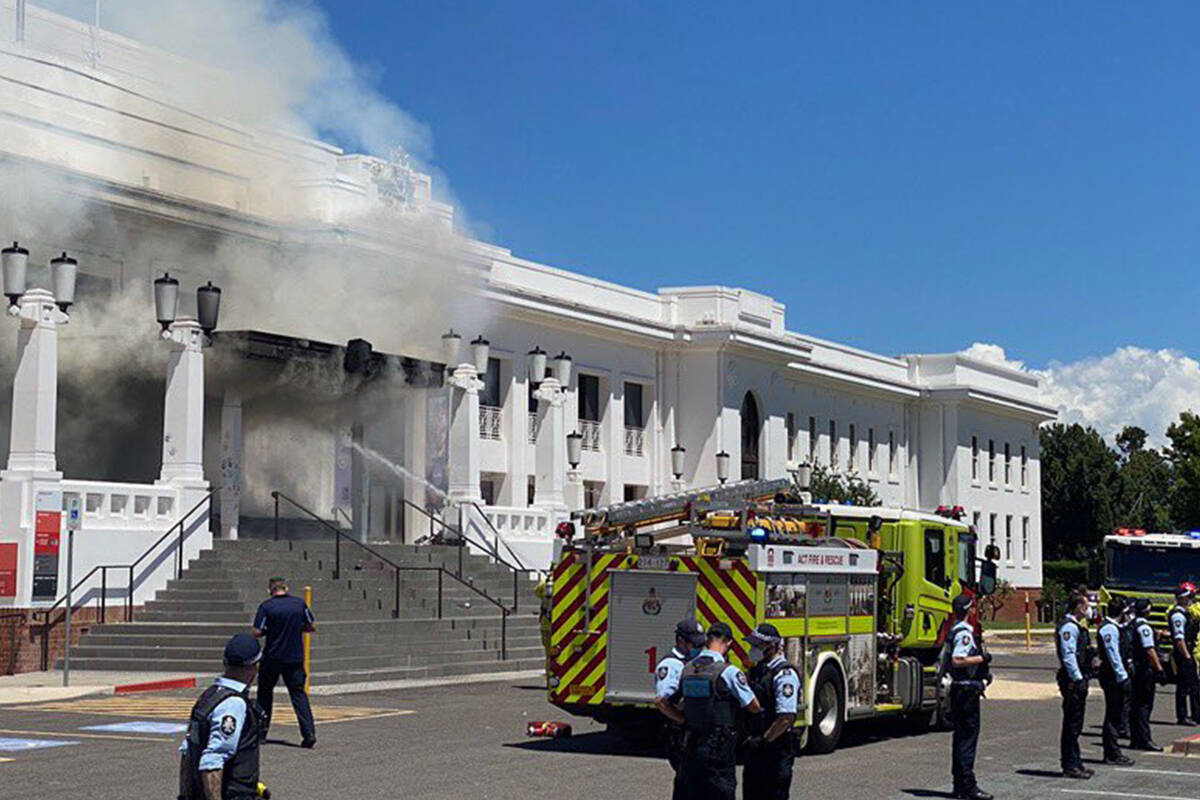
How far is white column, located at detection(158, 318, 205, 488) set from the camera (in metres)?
27.7

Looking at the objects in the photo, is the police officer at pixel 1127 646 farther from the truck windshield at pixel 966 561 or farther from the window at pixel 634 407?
the window at pixel 634 407

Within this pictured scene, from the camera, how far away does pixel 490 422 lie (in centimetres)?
4278

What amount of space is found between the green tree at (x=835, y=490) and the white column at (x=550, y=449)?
13.5 m

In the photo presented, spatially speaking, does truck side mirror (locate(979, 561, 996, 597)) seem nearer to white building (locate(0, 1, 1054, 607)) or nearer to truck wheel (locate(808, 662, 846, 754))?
truck wheel (locate(808, 662, 846, 754))

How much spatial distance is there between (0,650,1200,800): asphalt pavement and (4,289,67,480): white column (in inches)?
200

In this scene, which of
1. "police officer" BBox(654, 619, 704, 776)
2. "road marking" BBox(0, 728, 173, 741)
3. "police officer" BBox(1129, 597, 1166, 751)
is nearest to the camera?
"police officer" BBox(654, 619, 704, 776)

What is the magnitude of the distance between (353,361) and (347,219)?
12.1 feet

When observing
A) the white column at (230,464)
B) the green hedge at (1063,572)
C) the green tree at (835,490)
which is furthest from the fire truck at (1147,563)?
the green hedge at (1063,572)

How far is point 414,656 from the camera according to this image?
1041 inches

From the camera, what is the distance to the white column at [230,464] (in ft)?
99.3

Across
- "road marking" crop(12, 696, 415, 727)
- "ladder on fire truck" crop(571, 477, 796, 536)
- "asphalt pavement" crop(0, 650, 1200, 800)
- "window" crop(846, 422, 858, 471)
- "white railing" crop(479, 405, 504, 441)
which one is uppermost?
"window" crop(846, 422, 858, 471)

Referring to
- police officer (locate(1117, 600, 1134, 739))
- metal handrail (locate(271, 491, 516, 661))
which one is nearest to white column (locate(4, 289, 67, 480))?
metal handrail (locate(271, 491, 516, 661))

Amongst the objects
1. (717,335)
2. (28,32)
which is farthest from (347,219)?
(717,335)

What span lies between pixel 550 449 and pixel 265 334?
10.1 meters
